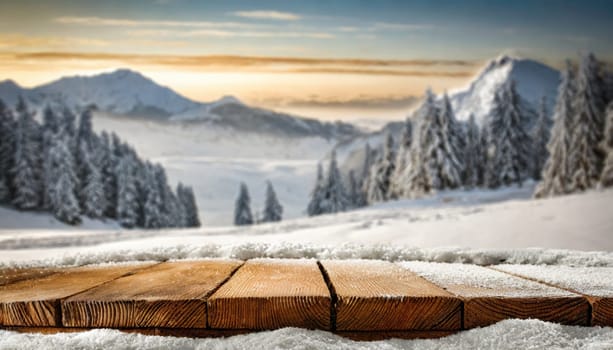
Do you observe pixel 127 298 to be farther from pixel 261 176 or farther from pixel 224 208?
pixel 261 176

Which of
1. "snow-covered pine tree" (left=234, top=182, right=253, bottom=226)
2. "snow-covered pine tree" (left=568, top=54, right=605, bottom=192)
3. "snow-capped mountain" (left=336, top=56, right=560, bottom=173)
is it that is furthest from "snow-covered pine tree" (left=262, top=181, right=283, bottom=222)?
"snow-capped mountain" (left=336, top=56, right=560, bottom=173)

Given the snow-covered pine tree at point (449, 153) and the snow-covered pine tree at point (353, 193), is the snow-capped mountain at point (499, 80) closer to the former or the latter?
the snow-covered pine tree at point (353, 193)

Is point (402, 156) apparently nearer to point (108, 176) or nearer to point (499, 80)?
point (108, 176)

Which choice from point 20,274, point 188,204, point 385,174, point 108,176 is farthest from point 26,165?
point 20,274

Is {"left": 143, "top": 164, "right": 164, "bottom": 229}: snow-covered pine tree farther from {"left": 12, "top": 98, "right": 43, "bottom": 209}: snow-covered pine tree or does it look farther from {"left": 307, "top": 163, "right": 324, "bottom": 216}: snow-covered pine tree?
{"left": 307, "top": 163, "right": 324, "bottom": 216}: snow-covered pine tree

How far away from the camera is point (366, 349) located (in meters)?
1.17

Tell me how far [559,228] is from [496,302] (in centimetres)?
693

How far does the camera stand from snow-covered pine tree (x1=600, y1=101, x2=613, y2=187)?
83.3 ft

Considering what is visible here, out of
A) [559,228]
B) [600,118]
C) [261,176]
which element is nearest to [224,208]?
[261,176]

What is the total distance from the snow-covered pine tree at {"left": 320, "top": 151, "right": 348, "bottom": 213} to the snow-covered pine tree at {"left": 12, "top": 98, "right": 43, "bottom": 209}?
A: 2462 cm

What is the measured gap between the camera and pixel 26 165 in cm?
3428

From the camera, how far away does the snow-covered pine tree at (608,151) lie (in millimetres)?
25375

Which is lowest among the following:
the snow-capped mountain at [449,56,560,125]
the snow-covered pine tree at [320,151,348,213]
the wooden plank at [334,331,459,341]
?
the snow-covered pine tree at [320,151,348,213]

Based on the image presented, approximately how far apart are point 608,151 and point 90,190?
38.1 metres
